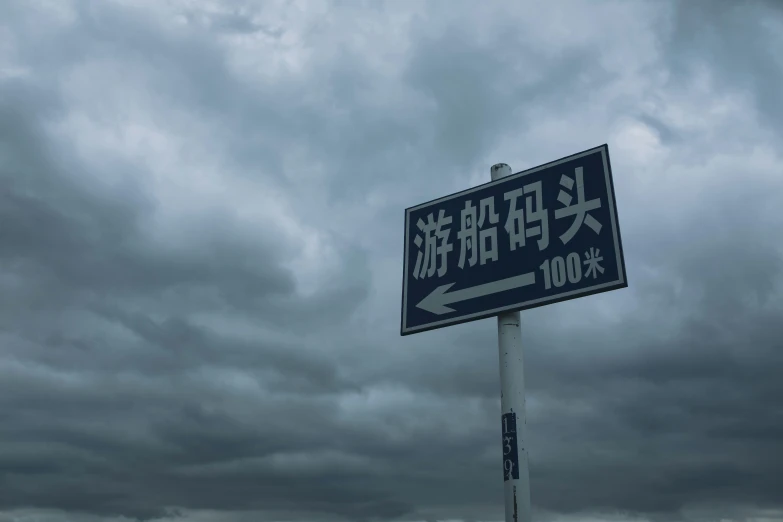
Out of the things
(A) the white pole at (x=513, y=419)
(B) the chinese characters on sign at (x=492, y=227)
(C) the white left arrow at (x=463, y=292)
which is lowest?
(A) the white pole at (x=513, y=419)

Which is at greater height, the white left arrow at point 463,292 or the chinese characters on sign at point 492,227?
the chinese characters on sign at point 492,227

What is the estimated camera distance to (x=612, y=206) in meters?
9.61

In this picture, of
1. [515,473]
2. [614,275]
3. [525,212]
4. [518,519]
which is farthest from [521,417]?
[525,212]

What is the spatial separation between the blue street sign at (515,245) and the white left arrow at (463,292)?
0.05ft

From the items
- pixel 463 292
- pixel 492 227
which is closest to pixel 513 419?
pixel 463 292

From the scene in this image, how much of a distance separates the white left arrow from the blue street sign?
0.6 inches

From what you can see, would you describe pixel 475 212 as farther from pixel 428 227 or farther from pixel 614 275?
pixel 614 275

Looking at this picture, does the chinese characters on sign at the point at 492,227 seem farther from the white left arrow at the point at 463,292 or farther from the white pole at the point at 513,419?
the white pole at the point at 513,419

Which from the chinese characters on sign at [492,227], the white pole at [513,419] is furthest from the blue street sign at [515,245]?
the white pole at [513,419]

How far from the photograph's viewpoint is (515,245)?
33.9ft

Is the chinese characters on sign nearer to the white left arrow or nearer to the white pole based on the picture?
the white left arrow

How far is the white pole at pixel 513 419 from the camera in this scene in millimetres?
9023

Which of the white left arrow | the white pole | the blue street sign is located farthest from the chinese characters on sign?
the white pole

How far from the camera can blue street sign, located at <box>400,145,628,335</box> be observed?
376 inches
